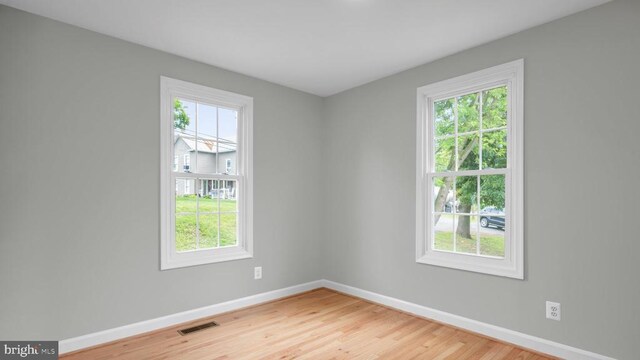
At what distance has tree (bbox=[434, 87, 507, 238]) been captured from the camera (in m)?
3.04

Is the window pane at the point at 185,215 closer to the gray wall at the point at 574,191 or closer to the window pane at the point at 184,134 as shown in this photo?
the window pane at the point at 184,134

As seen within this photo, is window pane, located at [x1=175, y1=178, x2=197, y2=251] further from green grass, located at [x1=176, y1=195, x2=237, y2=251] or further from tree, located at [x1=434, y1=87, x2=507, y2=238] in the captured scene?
tree, located at [x1=434, y1=87, x2=507, y2=238]

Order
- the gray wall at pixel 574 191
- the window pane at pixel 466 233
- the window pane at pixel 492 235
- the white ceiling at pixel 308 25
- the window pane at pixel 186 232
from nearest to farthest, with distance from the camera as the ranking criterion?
the gray wall at pixel 574 191, the white ceiling at pixel 308 25, the window pane at pixel 492 235, the window pane at pixel 466 233, the window pane at pixel 186 232

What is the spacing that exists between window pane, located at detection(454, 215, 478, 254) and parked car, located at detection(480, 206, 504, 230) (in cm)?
9

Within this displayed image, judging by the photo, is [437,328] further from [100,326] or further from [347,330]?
[100,326]

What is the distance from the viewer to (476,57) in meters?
3.12

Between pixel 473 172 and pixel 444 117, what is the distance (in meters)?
0.68

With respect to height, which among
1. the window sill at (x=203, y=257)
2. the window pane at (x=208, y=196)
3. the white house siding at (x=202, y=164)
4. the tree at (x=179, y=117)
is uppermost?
the tree at (x=179, y=117)

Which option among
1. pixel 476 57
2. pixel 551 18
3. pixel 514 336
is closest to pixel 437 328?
pixel 514 336

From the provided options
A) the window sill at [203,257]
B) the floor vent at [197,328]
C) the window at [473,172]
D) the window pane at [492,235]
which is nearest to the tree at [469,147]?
the window at [473,172]

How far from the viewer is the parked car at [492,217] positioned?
300cm

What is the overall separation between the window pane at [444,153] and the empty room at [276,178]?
0.02 m

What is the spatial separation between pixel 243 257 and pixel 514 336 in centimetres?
269

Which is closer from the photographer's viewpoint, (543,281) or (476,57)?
(543,281)
